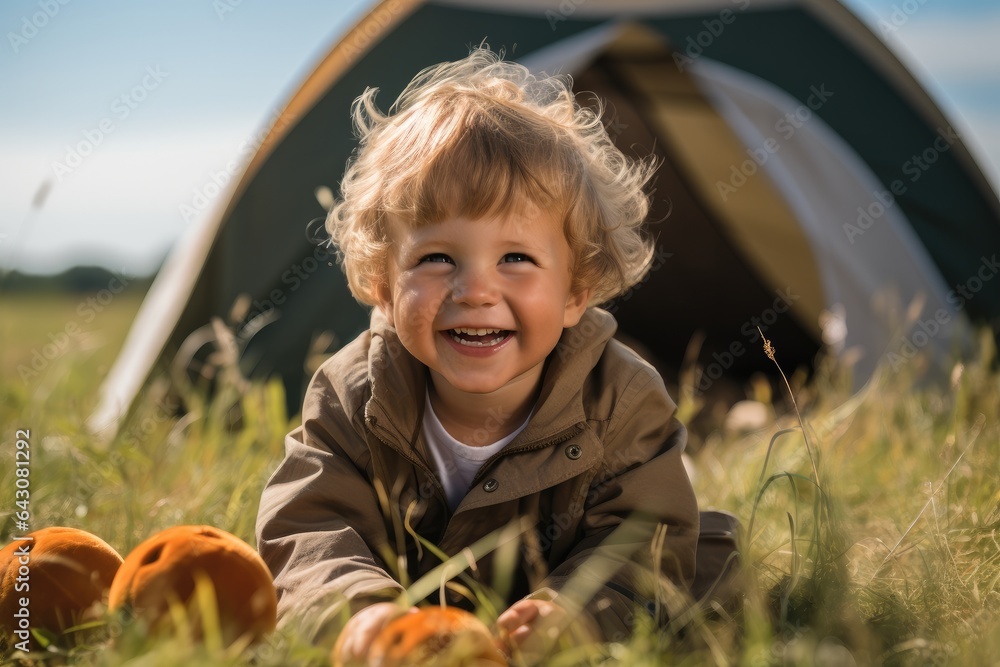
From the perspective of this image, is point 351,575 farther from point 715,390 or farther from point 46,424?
point 715,390

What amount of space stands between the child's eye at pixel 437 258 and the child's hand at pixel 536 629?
1.84 ft

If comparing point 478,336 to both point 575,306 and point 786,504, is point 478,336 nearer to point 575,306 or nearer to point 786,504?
point 575,306

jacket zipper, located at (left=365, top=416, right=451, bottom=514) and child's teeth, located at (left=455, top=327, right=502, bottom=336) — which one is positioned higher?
child's teeth, located at (left=455, top=327, right=502, bottom=336)

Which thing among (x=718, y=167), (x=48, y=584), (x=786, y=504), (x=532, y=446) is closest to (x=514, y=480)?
(x=532, y=446)

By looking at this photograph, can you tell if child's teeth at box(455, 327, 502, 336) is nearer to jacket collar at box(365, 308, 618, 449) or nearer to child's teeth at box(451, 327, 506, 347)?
child's teeth at box(451, 327, 506, 347)

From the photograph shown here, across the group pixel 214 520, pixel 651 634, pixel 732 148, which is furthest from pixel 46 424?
pixel 732 148

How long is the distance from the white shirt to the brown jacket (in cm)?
3

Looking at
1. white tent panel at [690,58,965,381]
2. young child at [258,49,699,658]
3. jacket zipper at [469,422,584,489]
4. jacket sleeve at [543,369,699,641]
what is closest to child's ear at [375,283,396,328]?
young child at [258,49,699,658]

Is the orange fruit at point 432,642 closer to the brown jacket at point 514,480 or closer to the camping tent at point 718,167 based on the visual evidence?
the brown jacket at point 514,480

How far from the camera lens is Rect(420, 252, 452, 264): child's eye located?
1634 mm

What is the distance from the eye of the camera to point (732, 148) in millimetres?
3531

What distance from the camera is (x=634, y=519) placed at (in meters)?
1.66

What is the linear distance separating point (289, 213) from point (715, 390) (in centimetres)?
184

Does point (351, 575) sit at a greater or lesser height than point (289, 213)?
greater
